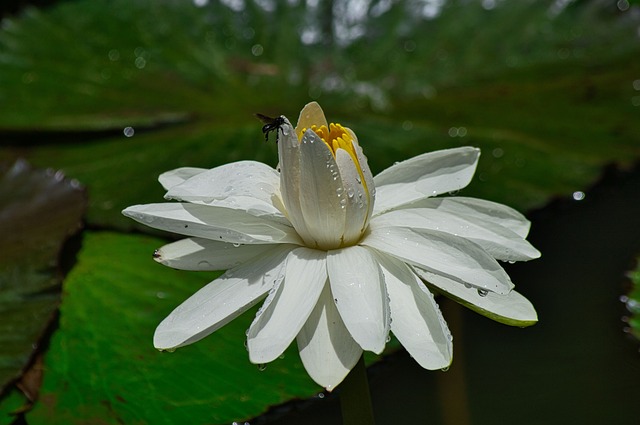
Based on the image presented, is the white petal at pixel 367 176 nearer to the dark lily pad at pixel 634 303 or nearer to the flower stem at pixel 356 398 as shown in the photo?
the flower stem at pixel 356 398

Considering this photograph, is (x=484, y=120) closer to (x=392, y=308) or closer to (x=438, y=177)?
(x=438, y=177)

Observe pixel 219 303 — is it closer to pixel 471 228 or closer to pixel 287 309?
pixel 287 309

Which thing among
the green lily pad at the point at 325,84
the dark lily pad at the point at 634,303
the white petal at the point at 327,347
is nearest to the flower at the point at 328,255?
the white petal at the point at 327,347

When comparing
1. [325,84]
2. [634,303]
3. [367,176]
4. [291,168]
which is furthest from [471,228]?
[325,84]

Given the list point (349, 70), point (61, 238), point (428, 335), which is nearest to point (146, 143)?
point (61, 238)

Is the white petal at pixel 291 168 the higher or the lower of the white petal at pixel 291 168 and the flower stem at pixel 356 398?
the higher

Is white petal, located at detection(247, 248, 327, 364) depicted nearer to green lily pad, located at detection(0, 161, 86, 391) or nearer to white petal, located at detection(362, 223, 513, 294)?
white petal, located at detection(362, 223, 513, 294)

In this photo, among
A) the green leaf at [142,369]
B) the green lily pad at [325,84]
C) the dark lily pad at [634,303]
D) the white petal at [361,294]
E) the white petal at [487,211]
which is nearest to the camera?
the white petal at [361,294]
